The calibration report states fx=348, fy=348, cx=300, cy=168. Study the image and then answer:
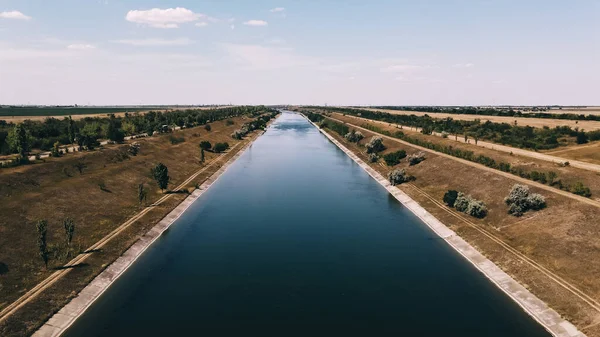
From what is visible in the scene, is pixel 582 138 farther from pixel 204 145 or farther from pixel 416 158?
pixel 204 145

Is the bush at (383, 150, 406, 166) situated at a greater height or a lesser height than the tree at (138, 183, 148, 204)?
greater

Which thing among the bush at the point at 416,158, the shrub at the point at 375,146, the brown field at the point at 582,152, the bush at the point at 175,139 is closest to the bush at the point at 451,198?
the bush at the point at 416,158

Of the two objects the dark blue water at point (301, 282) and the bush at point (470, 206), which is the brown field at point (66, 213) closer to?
the dark blue water at point (301, 282)

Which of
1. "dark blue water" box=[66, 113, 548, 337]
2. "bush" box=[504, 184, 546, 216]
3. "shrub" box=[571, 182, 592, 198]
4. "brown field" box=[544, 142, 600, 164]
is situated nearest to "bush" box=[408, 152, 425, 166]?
"dark blue water" box=[66, 113, 548, 337]

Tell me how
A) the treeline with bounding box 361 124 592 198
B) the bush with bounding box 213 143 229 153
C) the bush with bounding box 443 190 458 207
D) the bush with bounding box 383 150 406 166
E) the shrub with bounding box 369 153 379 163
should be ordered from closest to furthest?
the treeline with bounding box 361 124 592 198 < the bush with bounding box 443 190 458 207 < the bush with bounding box 383 150 406 166 < the shrub with bounding box 369 153 379 163 < the bush with bounding box 213 143 229 153

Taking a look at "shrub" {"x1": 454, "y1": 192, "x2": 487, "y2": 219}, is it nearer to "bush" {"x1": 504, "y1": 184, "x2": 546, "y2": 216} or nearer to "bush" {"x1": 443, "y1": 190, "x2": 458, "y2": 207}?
"bush" {"x1": 443, "y1": 190, "x2": 458, "y2": 207}

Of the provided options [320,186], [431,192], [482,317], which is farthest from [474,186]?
[482,317]

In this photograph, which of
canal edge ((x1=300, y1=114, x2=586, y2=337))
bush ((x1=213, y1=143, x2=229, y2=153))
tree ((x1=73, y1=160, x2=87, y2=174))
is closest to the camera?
canal edge ((x1=300, y1=114, x2=586, y2=337))
